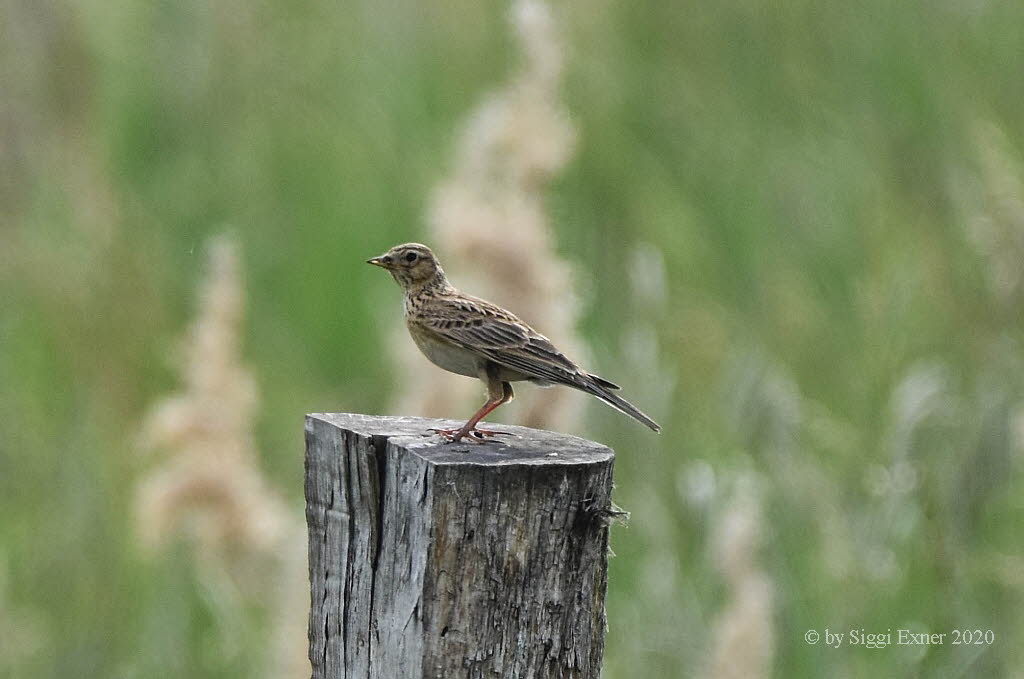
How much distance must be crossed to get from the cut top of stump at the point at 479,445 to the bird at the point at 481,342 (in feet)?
0.32

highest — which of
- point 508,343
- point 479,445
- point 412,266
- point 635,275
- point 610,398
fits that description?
point 635,275

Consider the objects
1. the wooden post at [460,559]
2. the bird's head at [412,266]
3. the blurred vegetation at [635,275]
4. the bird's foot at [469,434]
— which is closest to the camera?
the wooden post at [460,559]

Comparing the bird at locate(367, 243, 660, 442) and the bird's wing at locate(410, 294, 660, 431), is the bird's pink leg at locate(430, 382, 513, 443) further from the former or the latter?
the bird's wing at locate(410, 294, 660, 431)

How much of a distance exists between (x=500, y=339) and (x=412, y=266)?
44 cm

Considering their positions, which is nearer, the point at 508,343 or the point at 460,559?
the point at 460,559

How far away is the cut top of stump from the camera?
2379 mm

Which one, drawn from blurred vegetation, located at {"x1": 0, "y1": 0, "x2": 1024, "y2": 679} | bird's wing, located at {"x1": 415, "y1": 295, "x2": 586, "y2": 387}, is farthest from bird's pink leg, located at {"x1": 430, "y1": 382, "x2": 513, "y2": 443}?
blurred vegetation, located at {"x1": 0, "y1": 0, "x2": 1024, "y2": 679}

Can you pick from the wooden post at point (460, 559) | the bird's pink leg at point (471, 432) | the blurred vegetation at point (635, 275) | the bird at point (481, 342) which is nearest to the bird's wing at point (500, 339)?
the bird at point (481, 342)

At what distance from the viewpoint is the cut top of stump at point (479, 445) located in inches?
93.7

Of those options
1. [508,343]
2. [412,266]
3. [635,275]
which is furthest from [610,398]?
[635,275]

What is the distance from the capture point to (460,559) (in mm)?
2287

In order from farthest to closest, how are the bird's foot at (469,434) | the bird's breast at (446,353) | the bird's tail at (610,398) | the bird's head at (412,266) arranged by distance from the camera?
1. the bird's head at (412,266)
2. the bird's breast at (446,353)
3. the bird's tail at (610,398)
4. the bird's foot at (469,434)

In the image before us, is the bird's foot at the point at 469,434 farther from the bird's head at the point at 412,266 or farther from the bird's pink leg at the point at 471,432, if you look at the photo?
the bird's head at the point at 412,266

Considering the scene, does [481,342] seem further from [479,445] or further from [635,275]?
[635,275]
